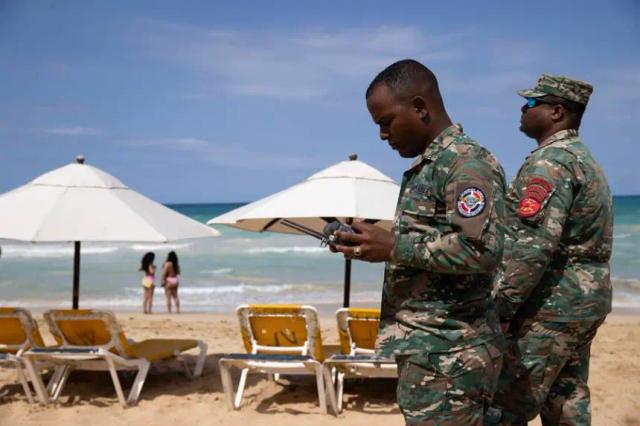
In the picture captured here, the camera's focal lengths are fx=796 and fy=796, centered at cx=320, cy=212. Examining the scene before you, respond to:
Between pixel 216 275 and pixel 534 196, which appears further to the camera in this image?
pixel 216 275

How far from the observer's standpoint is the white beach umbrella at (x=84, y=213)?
6.83 metres

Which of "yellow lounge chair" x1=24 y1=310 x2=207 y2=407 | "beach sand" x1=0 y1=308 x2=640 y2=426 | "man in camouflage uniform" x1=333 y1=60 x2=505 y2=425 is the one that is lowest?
"beach sand" x1=0 y1=308 x2=640 y2=426

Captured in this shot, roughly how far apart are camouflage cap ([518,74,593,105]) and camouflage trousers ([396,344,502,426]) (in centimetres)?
152

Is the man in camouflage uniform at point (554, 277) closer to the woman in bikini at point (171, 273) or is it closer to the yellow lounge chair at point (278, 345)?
the yellow lounge chair at point (278, 345)

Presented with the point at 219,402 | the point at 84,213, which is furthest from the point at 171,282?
the point at 219,402

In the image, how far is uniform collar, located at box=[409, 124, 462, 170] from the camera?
2.69 metres

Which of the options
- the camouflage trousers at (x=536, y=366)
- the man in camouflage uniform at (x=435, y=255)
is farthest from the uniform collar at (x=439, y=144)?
the camouflage trousers at (x=536, y=366)

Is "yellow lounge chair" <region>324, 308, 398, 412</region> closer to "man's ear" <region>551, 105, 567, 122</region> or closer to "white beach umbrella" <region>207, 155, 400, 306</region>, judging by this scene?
"white beach umbrella" <region>207, 155, 400, 306</region>

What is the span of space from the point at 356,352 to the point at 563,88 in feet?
A: 12.4

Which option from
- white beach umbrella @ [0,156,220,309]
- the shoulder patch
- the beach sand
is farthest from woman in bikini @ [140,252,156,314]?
the shoulder patch

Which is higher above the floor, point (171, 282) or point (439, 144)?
point (439, 144)

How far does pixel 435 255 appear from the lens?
2535 millimetres

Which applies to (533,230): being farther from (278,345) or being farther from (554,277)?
(278,345)

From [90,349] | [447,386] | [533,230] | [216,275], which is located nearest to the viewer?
[447,386]
